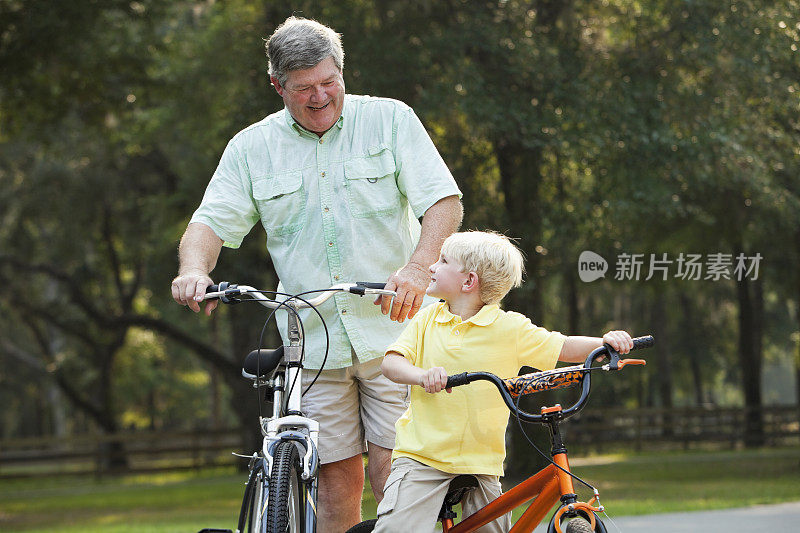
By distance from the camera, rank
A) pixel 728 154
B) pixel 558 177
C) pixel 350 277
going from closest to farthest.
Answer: pixel 350 277, pixel 728 154, pixel 558 177

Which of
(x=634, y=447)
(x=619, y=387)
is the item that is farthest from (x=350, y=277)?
(x=619, y=387)

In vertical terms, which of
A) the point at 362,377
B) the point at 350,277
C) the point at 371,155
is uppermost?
the point at 371,155

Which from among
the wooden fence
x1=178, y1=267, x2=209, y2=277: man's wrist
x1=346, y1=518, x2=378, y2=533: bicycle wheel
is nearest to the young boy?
x1=346, y1=518, x2=378, y2=533: bicycle wheel

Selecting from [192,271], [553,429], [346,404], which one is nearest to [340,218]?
[192,271]

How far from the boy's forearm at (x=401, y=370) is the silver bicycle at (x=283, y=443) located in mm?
222

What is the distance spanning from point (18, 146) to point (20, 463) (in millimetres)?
7722

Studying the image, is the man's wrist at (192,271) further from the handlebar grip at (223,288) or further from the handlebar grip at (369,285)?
the handlebar grip at (369,285)

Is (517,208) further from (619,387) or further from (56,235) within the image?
(619,387)

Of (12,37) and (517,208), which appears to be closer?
(12,37)

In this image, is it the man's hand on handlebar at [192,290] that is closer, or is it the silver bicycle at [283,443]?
the silver bicycle at [283,443]

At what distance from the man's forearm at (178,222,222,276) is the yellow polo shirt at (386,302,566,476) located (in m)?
0.82

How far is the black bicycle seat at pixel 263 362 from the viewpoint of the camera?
3.84m

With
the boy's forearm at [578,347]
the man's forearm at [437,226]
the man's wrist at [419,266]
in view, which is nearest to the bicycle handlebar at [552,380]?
the boy's forearm at [578,347]

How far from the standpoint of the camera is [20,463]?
26.8 metres
